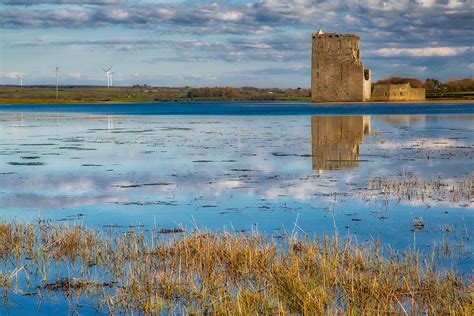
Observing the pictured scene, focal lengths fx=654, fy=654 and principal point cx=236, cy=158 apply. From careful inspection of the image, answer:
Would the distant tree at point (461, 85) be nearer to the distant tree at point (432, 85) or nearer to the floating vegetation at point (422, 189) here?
the distant tree at point (432, 85)

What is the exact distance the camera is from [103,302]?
694 centimetres

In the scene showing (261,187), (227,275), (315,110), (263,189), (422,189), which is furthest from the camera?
(315,110)

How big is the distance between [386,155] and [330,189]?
25.9 feet

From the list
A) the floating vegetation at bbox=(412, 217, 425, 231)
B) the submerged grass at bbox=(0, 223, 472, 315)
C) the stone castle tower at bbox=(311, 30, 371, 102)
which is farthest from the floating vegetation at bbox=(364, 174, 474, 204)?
the stone castle tower at bbox=(311, 30, 371, 102)

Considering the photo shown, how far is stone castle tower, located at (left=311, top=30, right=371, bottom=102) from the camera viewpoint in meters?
82.2

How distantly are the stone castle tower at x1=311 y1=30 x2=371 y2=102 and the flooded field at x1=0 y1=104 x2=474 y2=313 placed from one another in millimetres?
57178

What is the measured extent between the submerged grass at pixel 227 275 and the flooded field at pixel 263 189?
2.53 feet

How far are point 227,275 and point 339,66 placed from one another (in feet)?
252

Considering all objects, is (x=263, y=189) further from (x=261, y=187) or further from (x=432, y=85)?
(x=432, y=85)

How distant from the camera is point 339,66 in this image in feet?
270

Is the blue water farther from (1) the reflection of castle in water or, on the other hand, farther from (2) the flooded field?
(2) the flooded field

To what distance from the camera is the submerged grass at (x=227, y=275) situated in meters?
6.63

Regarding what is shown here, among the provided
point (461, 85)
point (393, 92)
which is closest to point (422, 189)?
point (393, 92)

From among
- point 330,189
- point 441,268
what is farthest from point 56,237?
point 330,189
